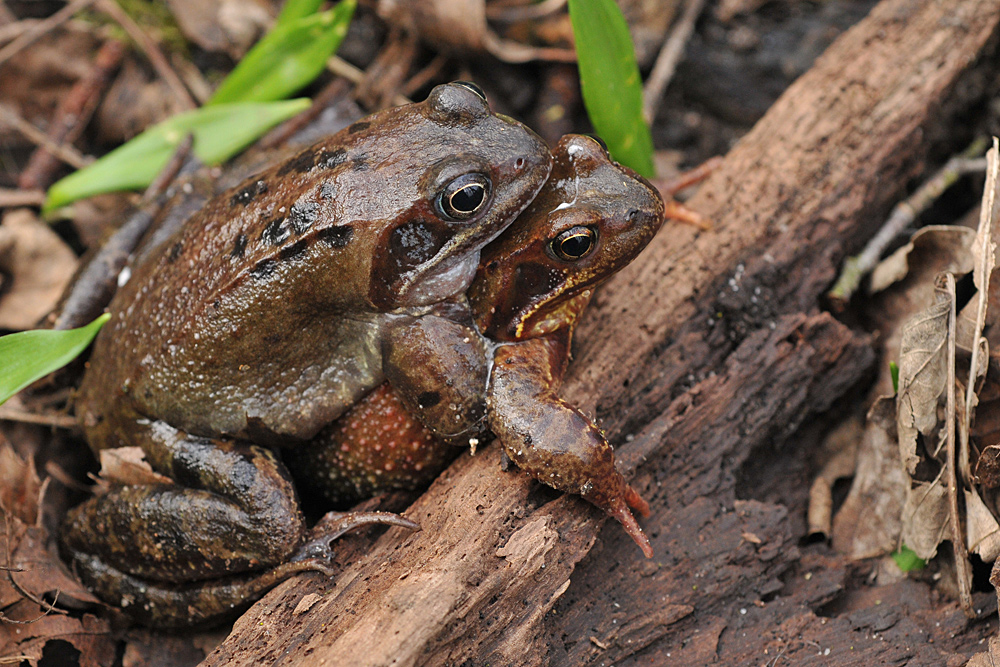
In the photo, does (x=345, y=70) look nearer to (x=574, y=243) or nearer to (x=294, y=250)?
(x=294, y=250)

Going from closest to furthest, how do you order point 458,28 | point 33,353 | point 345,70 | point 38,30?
point 33,353, point 458,28, point 38,30, point 345,70

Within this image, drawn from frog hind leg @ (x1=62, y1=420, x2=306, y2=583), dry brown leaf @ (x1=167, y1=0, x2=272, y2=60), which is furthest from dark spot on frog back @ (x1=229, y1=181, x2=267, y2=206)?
dry brown leaf @ (x1=167, y1=0, x2=272, y2=60)

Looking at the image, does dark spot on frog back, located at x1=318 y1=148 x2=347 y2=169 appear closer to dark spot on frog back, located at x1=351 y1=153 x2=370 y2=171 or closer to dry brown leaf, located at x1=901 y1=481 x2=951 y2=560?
dark spot on frog back, located at x1=351 y1=153 x2=370 y2=171

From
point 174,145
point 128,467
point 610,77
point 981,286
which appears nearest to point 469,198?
point 610,77

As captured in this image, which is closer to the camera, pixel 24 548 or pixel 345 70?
pixel 24 548

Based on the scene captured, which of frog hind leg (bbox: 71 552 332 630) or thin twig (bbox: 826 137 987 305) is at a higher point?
thin twig (bbox: 826 137 987 305)

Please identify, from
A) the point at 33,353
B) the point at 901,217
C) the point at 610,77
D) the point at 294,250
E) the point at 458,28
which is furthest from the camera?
the point at 458,28
